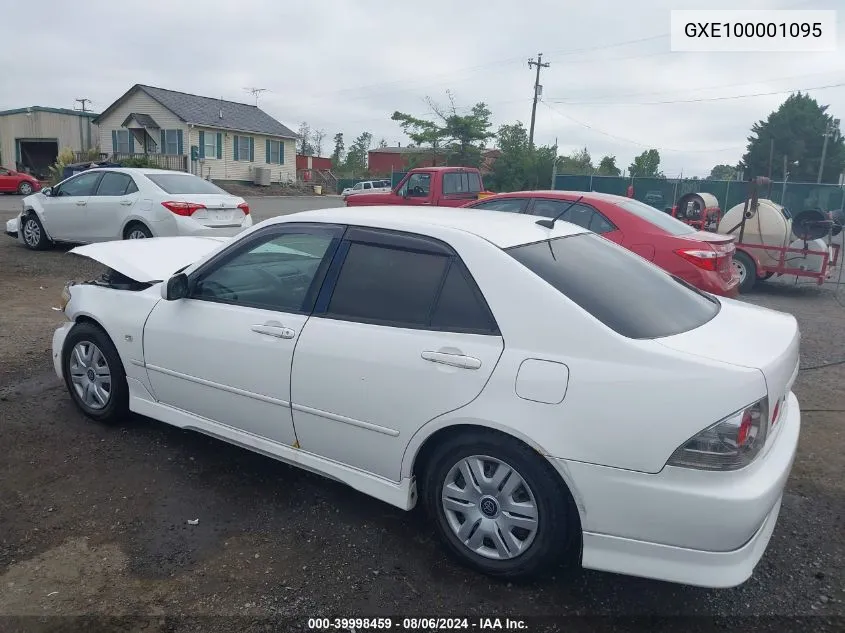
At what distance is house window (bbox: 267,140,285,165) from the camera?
143 ft

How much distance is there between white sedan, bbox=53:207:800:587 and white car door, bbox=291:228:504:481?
0.01m

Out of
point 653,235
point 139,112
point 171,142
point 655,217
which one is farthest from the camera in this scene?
point 139,112

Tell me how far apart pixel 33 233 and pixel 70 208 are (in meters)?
1.28

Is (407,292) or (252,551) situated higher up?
(407,292)

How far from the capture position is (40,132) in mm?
41656

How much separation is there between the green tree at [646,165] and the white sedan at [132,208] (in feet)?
123

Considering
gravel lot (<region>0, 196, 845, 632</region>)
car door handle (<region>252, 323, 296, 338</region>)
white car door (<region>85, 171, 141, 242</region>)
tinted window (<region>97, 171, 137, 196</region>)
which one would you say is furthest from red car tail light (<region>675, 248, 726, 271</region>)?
tinted window (<region>97, 171, 137, 196</region>)

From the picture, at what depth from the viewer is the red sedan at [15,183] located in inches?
1118

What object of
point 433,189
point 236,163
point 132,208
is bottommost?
point 132,208

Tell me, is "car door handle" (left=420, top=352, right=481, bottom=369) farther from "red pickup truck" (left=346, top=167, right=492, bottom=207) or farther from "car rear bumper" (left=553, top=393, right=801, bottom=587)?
"red pickup truck" (left=346, top=167, right=492, bottom=207)

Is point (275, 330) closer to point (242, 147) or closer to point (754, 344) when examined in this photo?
point (754, 344)

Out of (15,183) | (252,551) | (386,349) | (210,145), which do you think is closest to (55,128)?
(210,145)

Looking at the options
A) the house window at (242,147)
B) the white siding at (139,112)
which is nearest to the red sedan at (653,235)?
the white siding at (139,112)

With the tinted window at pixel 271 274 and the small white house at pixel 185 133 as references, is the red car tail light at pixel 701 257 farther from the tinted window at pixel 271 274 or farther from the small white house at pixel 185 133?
the small white house at pixel 185 133
